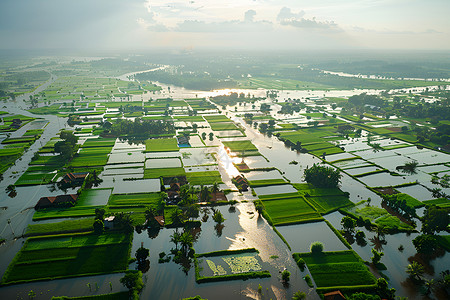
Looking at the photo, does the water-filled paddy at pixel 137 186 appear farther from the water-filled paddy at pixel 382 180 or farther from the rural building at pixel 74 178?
the water-filled paddy at pixel 382 180

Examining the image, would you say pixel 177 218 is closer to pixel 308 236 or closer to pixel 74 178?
pixel 308 236

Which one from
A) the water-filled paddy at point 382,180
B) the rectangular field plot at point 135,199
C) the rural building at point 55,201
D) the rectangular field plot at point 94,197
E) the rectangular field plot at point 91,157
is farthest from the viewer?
the rectangular field plot at point 91,157

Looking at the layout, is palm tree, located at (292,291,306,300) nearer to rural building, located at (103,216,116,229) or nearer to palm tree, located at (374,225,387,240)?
palm tree, located at (374,225,387,240)

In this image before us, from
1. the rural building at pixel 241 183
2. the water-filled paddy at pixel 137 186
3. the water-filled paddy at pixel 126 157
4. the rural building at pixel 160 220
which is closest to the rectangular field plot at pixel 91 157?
the water-filled paddy at pixel 126 157

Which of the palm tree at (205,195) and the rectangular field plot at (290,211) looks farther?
the palm tree at (205,195)

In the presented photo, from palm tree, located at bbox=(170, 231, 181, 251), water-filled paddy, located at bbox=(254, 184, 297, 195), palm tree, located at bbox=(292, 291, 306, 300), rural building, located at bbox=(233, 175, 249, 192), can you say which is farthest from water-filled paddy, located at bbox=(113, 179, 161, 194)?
palm tree, located at bbox=(292, 291, 306, 300)

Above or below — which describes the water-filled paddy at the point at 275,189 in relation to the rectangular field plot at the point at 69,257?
above

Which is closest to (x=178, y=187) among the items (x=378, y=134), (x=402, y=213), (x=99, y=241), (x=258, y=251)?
(x=99, y=241)
